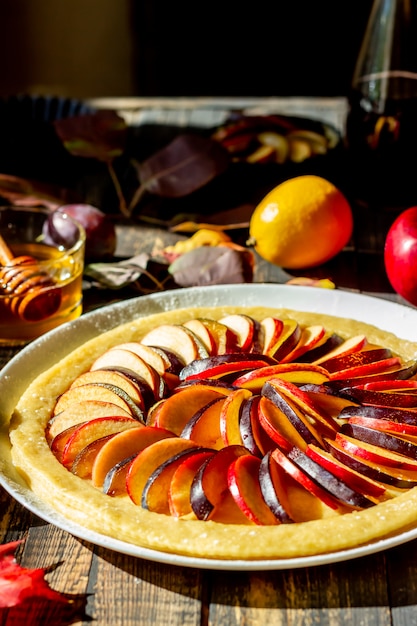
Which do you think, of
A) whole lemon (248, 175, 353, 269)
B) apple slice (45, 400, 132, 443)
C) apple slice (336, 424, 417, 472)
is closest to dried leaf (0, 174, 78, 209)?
whole lemon (248, 175, 353, 269)

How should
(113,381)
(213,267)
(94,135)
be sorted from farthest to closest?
1. (94,135)
2. (213,267)
3. (113,381)

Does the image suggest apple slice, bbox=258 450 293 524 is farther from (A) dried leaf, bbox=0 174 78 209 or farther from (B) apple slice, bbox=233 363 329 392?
(A) dried leaf, bbox=0 174 78 209

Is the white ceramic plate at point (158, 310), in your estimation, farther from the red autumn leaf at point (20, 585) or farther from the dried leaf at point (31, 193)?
the dried leaf at point (31, 193)

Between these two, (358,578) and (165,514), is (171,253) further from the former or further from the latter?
(358,578)

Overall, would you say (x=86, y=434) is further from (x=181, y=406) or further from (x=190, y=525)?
(x=190, y=525)

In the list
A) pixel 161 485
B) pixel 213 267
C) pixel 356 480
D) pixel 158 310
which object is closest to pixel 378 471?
pixel 356 480

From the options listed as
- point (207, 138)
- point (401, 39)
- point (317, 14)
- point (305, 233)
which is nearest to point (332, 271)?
point (305, 233)
